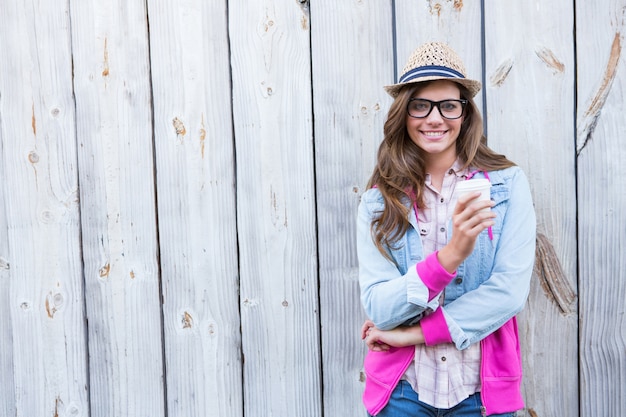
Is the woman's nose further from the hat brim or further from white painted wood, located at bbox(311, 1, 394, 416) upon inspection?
white painted wood, located at bbox(311, 1, 394, 416)

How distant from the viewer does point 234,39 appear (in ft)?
6.92

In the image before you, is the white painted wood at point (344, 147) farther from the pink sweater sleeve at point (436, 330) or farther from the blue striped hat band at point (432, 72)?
the pink sweater sleeve at point (436, 330)

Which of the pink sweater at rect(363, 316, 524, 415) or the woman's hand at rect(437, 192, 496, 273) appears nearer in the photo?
the woman's hand at rect(437, 192, 496, 273)

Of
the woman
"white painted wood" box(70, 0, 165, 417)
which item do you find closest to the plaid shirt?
the woman

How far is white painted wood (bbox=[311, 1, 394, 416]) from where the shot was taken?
2043 mm

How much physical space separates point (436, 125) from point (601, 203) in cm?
74

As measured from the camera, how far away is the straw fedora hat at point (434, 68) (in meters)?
1.58

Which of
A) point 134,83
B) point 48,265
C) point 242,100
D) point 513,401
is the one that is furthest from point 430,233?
point 48,265

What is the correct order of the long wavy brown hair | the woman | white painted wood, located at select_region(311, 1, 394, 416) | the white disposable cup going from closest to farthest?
the white disposable cup
the woman
the long wavy brown hair
white painted wood, located at select_region(311, 1, 394, 416)

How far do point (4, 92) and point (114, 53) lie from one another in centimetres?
46

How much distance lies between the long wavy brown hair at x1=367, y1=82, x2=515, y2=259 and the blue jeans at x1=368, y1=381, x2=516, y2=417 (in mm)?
372

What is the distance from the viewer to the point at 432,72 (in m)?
1.58

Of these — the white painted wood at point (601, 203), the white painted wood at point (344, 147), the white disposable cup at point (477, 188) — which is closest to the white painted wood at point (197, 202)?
the white painted wood at point (344, 147)

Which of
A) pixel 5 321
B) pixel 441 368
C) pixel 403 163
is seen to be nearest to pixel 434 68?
pixel 403 163
